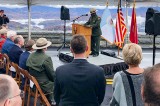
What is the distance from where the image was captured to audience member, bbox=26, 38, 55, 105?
5.13 meters

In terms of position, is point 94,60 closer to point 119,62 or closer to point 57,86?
point 119,62

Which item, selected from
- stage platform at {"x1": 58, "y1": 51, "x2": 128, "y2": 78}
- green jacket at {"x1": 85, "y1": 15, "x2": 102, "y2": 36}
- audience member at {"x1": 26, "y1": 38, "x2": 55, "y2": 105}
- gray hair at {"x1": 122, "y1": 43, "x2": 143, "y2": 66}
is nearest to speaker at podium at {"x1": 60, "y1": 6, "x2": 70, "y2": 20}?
green jacket at {"x1": 85, "y1": 15, "x2": 102, "y2": 36}

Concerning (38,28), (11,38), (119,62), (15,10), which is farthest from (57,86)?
(38,28)

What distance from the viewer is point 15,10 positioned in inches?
565

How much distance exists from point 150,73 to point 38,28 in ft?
47.3

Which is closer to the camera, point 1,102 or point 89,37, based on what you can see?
point 1,102

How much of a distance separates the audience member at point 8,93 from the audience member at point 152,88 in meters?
0.65

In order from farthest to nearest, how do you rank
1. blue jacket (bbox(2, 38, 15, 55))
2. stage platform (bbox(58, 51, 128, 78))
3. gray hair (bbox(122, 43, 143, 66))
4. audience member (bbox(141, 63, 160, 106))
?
1. stage platform (bbox(58, 51, 128, 78))
2. blue jacket (bbox(2, 38, 15, 55))
3. gray hair (bbox(122, 43, 143, 66))
4. audience member (bbox(141, 63, 160, 106))

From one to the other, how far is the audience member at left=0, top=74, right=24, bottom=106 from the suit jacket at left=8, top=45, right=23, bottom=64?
4564mm

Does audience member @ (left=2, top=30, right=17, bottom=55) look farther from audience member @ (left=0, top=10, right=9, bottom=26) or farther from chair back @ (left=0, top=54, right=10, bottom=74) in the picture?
audience member @ (left=0, top=10, right=9, bottom=26)

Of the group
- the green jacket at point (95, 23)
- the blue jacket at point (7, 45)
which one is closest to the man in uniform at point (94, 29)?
the green jacket at point (95, 23)

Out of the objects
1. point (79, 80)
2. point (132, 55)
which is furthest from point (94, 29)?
point (132, 55)

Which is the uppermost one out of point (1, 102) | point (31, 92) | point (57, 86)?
point (1, 102)

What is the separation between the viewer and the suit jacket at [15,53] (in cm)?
637
